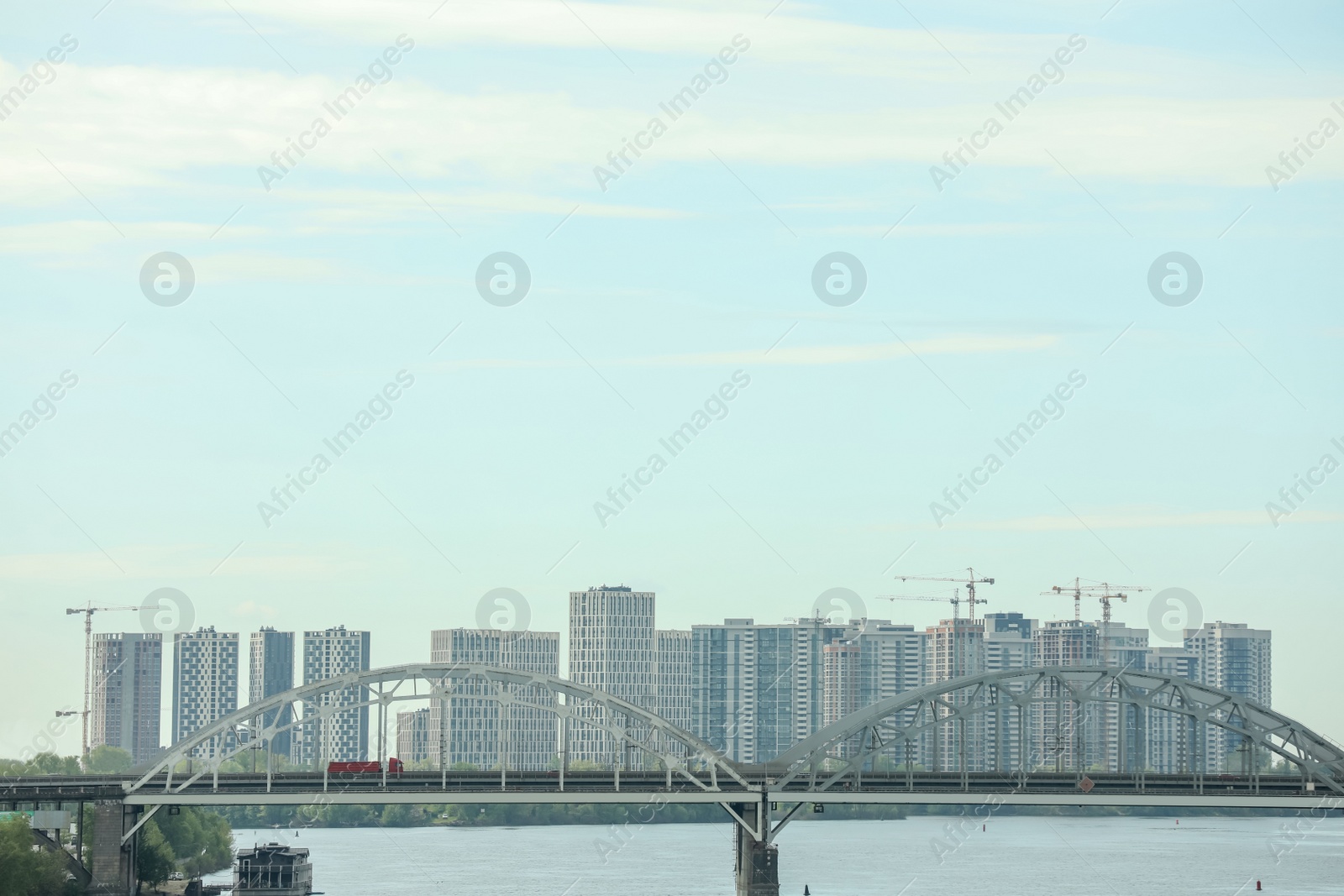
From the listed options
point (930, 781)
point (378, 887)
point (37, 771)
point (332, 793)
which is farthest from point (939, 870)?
point (37, 771)

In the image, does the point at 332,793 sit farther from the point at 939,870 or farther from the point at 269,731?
the point at 939,870

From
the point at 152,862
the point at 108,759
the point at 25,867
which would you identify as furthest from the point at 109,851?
the point at 108,759

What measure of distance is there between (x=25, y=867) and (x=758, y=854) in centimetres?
3190

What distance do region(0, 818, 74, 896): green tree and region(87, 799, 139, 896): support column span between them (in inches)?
52.3

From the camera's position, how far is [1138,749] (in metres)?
95.0

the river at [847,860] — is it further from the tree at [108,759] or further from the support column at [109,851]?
the support column at [109,851]

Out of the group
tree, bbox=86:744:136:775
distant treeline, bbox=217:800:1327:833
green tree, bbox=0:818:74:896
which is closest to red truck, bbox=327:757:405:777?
green tree, bbox=0:818:74:896

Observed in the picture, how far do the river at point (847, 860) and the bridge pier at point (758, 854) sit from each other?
1047cm

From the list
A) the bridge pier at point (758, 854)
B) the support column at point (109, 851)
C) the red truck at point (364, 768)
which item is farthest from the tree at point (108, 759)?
the bridge pier at point (758, 854)

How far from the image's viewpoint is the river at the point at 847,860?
10600 centimetres

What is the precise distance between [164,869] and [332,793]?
49.7 ft

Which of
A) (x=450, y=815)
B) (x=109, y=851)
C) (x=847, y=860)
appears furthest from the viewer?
(x=450, y=815)

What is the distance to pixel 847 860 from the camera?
5177 inches

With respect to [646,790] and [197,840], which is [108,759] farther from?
[646,790]
